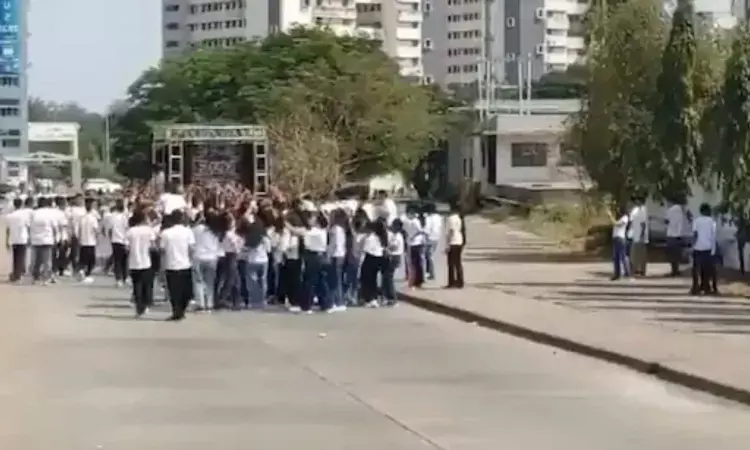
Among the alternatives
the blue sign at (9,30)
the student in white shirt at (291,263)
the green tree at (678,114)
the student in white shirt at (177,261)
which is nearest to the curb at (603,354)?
the student in white shirt at (291,263)

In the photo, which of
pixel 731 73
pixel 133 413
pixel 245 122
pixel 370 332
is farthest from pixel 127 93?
pixel 133 413

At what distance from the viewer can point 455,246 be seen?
2980 centimetres

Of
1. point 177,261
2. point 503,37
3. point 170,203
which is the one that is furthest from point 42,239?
point 503,37

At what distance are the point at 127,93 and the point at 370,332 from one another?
70.4 m

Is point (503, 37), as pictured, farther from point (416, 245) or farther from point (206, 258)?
point (206, 258)

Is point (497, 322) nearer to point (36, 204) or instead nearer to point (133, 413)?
point (133, 413)

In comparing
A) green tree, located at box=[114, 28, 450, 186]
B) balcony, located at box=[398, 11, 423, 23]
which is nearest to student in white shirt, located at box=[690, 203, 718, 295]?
green tree, located at box=[114, 28, 450, 186]

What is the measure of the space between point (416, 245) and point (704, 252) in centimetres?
544

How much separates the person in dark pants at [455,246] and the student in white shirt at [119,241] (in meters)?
6.16

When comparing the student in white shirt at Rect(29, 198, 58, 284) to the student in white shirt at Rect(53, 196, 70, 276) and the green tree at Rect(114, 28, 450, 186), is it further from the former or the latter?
the green tree at Rect(114, 28, 450, 186)

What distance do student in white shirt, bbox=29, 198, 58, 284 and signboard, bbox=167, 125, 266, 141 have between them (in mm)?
12529

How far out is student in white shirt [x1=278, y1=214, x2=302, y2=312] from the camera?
2681cm

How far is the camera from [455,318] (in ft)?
84.6

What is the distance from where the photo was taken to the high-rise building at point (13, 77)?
217 ft
